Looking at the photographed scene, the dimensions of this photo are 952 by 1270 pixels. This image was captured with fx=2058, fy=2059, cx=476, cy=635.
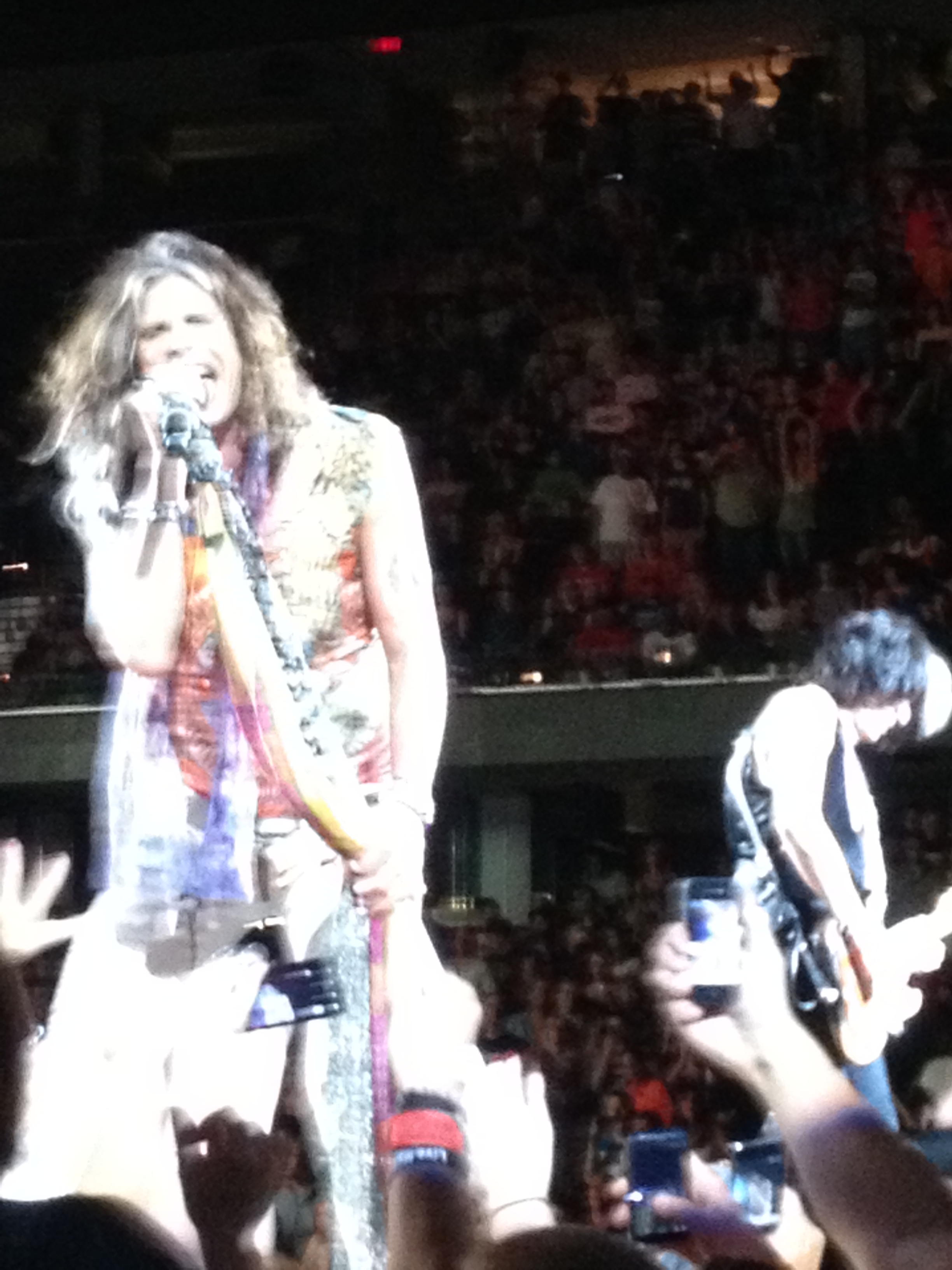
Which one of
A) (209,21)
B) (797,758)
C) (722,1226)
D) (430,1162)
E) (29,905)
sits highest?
(209,21)

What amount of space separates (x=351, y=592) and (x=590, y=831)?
512 millimetres

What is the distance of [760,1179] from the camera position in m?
2.88

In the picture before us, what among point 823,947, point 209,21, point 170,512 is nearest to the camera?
point 823,947

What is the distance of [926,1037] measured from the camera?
289 centimetres

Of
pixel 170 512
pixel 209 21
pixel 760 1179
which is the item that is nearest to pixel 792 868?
pixel 760 1179

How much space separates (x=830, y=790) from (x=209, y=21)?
Result: 1.66 m

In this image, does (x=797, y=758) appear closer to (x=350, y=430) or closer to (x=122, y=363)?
(x=350, y=430)

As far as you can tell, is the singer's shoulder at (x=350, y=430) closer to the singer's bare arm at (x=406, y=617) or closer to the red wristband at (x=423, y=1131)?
the singer's bare arm at (x=406, y=617)

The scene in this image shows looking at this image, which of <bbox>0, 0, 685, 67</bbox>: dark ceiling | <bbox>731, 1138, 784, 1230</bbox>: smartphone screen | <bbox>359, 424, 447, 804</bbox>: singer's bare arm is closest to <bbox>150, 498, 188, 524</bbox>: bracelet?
<bbox>359, 424, 447, 804</bbox>: singer's bare arm

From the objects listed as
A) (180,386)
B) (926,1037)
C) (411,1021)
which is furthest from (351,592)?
(926,1037)

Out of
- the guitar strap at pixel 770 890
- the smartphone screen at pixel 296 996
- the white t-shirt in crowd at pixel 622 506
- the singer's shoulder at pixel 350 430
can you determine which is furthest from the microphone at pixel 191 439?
the guitar strap at pixel 770 890

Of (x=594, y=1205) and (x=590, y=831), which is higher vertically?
(x=590, y=831)

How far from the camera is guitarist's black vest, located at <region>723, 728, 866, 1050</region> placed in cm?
295

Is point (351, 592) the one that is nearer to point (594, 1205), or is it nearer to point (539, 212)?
point (539, 212)
